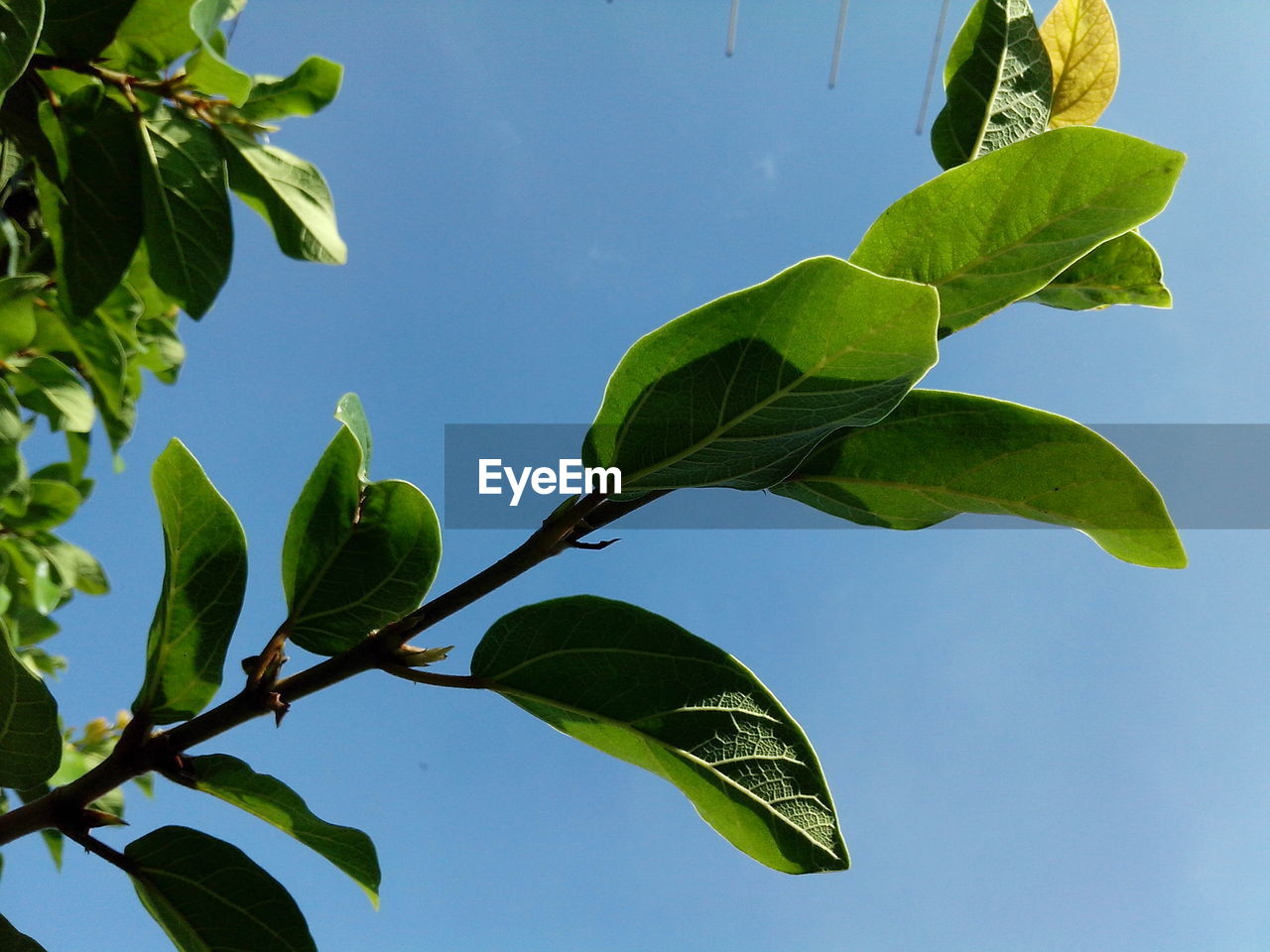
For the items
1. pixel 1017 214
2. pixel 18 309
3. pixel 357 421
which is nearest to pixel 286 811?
pixel 357 421

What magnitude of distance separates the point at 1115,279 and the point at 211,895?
1153 mm

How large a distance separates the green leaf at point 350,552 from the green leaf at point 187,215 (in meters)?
0.69

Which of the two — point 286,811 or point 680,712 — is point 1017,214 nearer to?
point 680,712

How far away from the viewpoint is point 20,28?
1.10 meters

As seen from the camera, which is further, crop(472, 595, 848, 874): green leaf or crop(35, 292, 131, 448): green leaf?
crop(35, 292, 131, 448): green leaf

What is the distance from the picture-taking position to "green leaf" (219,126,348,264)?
4.83 feet

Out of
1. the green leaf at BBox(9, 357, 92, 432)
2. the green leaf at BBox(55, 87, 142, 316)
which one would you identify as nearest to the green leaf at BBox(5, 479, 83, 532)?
the green leaf at BBox(9, 357, 92, 432)

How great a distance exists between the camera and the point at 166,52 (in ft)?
4.46

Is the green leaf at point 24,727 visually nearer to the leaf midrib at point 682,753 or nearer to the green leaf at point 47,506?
the leaf midrib at point 682,753

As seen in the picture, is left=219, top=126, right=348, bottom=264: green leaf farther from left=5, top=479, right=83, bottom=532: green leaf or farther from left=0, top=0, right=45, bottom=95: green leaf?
left=5, top=479, right=83, bottom=532: green leaf

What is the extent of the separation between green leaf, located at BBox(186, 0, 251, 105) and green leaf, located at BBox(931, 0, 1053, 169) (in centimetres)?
99

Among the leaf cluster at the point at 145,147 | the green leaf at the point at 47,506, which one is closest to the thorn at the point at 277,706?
the leaf cluster at the point at 145,147

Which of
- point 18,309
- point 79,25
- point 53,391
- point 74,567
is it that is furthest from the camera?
point 74,567

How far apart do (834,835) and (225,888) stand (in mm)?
646
